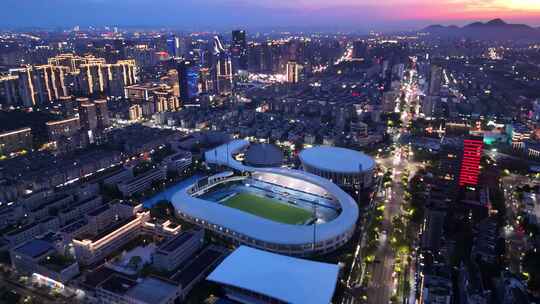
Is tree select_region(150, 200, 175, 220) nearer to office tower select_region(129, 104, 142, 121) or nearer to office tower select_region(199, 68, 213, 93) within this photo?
office tower select_region(129, 104, 142, 121)

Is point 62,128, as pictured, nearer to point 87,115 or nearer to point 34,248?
point 87,115

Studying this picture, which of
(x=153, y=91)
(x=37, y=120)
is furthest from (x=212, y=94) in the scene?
(x=37, y=120)

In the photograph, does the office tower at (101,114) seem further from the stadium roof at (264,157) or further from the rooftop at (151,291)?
the rooftop at (151,291)

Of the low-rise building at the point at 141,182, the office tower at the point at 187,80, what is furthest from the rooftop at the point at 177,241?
the office tower at the point at 187,80

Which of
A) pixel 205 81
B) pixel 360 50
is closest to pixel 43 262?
pixel 205 81

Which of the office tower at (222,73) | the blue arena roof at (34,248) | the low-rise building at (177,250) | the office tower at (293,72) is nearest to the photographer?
the low-rise building at (177,250)

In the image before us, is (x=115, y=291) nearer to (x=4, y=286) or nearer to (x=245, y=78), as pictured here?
(x=4, y=286)
